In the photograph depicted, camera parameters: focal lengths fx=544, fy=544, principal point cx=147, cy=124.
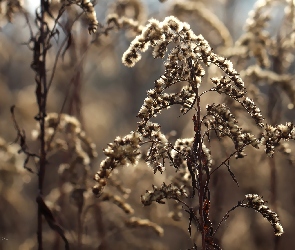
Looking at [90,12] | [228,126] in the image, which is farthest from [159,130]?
[90,12]

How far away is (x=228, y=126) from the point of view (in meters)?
2.83

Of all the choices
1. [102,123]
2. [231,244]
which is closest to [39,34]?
[231,244]

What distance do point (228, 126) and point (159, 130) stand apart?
390mm

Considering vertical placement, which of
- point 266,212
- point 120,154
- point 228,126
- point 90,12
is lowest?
point 266,212

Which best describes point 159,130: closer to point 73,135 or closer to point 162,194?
point 162,194

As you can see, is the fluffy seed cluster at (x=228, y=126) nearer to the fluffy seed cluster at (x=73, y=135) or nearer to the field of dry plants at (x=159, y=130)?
the field of dry plants at (x=159, y=130)

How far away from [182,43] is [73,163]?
2.21 metres

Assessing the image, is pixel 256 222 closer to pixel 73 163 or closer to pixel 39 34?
pixel 73 163

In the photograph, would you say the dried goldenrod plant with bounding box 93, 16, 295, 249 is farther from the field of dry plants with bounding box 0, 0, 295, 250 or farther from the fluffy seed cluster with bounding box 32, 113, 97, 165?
the fluffy seed cluster with bounding box 32, 113, 97, 165

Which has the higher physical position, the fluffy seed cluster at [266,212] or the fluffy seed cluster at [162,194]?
the fluffy seed cluster at [162,194]

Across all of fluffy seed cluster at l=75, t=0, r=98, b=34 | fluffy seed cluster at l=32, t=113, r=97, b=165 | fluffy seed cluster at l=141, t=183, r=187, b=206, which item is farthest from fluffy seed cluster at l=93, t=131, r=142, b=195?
fluffy seed cluster at l=32, t=113, r=97, b=165

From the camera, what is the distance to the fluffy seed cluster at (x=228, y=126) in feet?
9.27

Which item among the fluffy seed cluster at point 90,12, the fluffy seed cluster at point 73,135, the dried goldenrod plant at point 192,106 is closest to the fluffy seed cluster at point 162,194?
the dried goldenrod plant at point 192,106

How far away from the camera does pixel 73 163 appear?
4.77 metres
